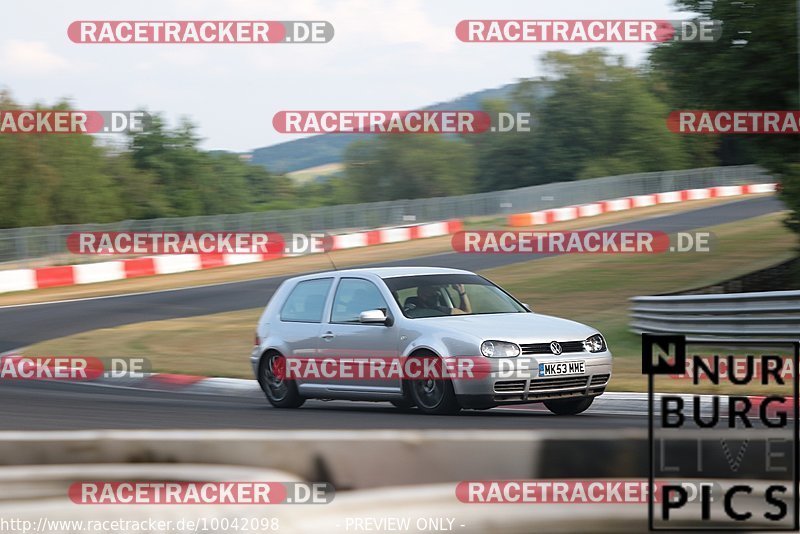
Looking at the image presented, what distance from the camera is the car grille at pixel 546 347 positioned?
9.78 metres

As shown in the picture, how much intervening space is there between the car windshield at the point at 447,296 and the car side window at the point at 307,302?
806 millimetres

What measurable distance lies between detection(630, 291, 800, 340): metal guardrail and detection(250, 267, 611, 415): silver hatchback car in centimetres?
412

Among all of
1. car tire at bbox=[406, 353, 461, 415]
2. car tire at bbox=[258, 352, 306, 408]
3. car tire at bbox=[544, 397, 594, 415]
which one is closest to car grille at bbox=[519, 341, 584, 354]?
car tire at bbox=[544, 397, 594, 415]

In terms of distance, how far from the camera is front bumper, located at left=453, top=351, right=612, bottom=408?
966 cm

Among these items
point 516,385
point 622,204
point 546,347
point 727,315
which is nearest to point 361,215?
point 622,204

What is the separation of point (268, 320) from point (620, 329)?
7712 mm

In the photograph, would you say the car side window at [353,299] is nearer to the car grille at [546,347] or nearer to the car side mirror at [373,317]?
the car side mirror at [373,317]

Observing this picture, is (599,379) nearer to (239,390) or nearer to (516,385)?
(516,385)

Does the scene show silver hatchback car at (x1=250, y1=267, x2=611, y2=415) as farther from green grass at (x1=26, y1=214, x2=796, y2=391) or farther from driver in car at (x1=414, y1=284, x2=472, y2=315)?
green grass at (x1=26, y1=214, x2=796, y2=391)

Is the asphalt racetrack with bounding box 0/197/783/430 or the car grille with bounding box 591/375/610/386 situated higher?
the car grille with bounding box 591/375/610/386

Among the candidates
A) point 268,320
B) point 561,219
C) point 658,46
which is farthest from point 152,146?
point 268,320

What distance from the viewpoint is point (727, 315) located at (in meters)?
14.6

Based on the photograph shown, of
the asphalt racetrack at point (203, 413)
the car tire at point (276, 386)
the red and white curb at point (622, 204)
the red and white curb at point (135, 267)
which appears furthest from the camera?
the red and white curb at point (622, 204)

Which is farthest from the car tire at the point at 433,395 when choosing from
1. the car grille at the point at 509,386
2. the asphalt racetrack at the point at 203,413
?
the car grille at the point at 509,386
